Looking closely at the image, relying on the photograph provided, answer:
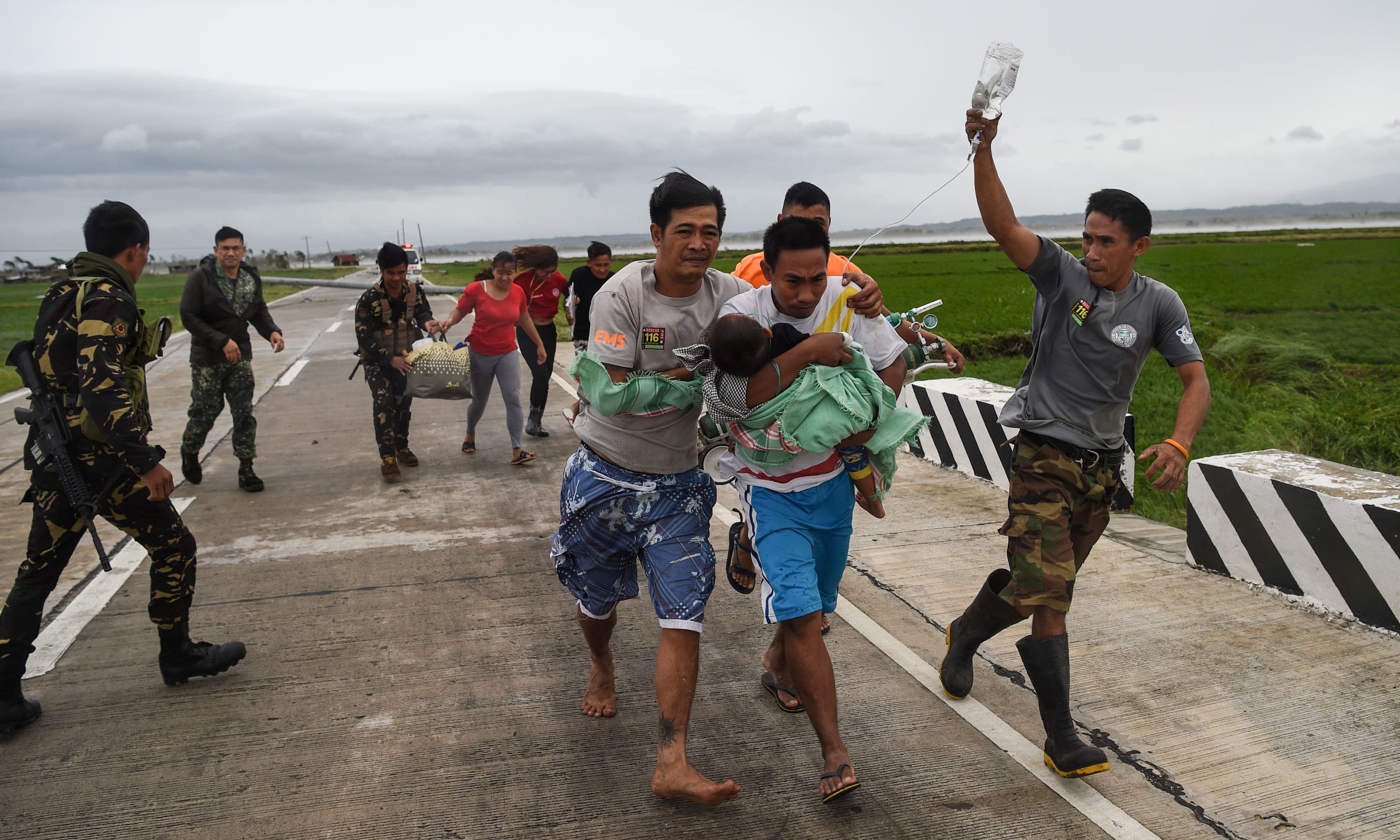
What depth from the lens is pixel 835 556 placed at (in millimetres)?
3391

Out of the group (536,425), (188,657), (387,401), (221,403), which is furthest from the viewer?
(536,425)

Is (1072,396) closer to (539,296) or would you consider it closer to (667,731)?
(667,731)

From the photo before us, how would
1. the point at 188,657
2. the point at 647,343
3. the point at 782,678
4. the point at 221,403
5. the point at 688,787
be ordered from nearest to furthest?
the point at 688,787, the point at 647,343, the point at 782,678, the point at 188,657, the point at 221,403

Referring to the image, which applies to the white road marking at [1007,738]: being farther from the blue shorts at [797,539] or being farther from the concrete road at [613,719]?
the blue shorts at [797,539]

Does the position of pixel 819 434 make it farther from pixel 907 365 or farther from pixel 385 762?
pixel 385 762

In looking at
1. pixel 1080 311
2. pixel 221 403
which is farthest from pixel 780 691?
pixel 221 403

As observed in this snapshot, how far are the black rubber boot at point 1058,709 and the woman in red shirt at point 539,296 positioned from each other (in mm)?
6584

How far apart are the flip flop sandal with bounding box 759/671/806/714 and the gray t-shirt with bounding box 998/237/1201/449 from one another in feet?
4.48

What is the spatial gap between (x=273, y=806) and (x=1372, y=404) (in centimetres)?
868

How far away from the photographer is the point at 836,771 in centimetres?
305

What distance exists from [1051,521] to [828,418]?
100 cm

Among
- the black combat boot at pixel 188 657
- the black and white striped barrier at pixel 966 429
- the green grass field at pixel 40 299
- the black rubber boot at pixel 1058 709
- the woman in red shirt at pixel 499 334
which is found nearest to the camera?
the black rubber boot at pixel 1058 709

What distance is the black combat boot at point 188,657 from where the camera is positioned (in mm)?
4027

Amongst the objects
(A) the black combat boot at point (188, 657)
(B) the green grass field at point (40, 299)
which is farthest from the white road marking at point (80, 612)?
(B) the green grass field at point (40, 299)
